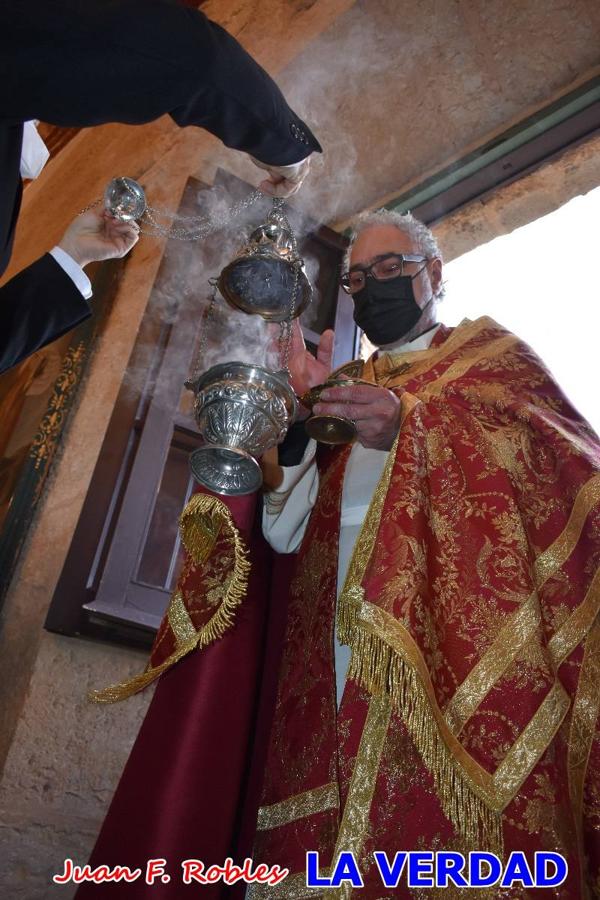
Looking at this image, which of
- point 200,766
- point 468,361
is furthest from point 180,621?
point 468,361

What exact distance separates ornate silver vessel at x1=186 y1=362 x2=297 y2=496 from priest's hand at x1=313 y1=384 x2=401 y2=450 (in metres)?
0.08

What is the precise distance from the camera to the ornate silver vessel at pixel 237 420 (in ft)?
4.74

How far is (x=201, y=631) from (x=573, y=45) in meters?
2.89

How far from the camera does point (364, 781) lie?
146 cm

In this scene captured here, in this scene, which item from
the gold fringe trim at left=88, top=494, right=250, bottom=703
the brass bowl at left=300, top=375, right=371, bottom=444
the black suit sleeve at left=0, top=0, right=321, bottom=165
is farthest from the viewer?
the gold fringe trim at left=88, top=494, right=250, bottom=703

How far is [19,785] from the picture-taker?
2.18m

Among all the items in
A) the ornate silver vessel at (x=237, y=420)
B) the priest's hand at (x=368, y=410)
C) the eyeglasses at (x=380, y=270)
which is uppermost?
the eyeglasses at (x=380, y=270)

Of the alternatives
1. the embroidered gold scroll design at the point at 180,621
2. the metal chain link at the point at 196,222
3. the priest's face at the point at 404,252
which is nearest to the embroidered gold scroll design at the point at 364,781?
the embroidered gold scroll design at the point at 180,621

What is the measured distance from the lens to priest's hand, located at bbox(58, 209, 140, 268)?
2.14m

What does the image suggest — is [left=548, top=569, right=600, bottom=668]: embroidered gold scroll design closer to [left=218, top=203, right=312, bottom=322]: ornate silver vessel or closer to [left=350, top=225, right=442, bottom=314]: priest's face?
[left=218, top=203, right=312, bottom=322]: ornate silver vessel

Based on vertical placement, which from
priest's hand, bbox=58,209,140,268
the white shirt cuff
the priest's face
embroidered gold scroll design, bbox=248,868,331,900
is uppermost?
the priest's face

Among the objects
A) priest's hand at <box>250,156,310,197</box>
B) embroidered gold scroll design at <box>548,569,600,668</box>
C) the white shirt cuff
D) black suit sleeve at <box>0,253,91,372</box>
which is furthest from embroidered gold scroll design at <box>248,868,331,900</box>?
priest's hand at <box>250,156,310,197</box>

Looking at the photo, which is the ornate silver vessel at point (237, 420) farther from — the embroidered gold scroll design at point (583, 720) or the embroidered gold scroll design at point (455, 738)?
the embroidered gold scroll design at point (583, 720)

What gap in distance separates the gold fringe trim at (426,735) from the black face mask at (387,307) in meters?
1.18
